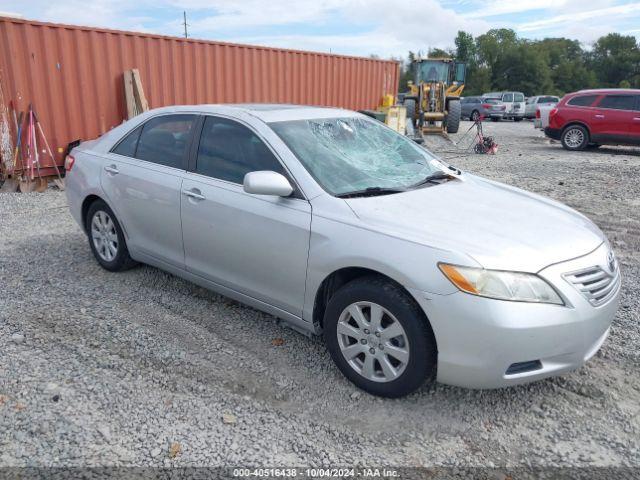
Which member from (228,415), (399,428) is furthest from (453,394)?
(228,415)

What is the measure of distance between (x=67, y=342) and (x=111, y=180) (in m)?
1.51

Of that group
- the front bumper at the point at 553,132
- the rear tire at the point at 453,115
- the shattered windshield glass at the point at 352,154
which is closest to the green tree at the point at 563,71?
the rear tire at the point at 453,115

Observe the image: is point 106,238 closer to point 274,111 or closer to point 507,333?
point 274,111

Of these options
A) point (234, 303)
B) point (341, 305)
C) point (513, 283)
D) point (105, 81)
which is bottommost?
point (234, 303)

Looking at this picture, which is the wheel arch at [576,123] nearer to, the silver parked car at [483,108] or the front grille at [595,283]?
the front grille at [595,283]

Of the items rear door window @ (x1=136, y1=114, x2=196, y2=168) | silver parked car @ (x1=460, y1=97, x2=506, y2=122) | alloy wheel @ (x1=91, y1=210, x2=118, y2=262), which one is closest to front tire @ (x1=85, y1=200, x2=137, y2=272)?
alloy wheel @ (x1=91, y1=210, x2=118, y2=262)

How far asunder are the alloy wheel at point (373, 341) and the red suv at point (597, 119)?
14.0m

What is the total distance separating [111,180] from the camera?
454 centimetres

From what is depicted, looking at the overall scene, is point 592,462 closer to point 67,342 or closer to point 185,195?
point 185,195

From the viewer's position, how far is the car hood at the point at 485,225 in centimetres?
272

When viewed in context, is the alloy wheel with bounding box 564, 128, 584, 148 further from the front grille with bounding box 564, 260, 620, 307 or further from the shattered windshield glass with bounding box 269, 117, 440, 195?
the front grille with bounding box 564, 260, 620, 307

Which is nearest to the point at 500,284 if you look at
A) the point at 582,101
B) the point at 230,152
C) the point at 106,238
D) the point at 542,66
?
the point at 230,152

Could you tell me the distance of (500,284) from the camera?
2.60 meters

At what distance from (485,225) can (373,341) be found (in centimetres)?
89
